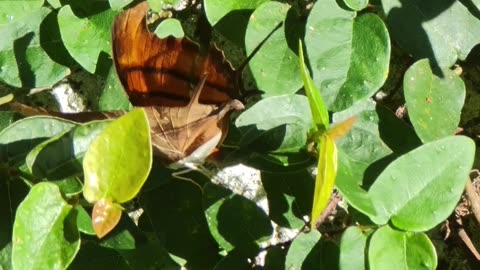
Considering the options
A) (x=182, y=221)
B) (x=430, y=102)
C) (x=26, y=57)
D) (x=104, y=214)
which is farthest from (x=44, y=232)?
(x=430, y=102)

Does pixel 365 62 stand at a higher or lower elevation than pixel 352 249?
higher

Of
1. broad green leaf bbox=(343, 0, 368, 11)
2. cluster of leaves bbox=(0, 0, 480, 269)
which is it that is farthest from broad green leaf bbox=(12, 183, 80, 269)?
broad green leaf bbox=(343, 0, 368, 11)

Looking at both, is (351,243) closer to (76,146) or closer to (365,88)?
(365,88)

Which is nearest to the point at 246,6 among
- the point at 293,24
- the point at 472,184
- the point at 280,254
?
the point at 293,24

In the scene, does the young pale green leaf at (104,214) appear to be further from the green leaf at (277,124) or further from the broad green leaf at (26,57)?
the broad green leaf at (26,57)

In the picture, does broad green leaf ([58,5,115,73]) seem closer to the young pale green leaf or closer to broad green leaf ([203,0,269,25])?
broad green leaf ([203,0,269,25])

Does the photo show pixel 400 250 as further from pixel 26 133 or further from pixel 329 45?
pixel 26 133

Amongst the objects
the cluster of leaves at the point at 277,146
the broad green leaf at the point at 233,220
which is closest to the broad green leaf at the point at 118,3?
the cluster of leaves at the point at 277,146
